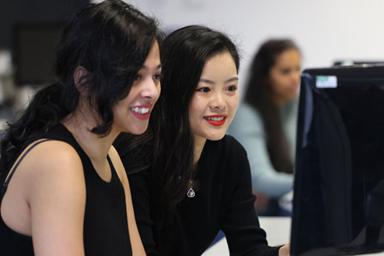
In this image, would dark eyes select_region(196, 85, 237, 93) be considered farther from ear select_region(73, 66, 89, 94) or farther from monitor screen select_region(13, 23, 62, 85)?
monitor screen select_region(13, 23, 62, 85)

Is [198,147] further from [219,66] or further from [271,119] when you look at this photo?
[271,119]

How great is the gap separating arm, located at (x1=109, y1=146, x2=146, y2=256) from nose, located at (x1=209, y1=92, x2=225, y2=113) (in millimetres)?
253

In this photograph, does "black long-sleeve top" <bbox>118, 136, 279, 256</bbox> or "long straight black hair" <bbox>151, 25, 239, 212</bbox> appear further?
"black long-sleeve top" <bbox>118, 136, 279, 256</bbox>

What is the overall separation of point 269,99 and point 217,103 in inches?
67.4

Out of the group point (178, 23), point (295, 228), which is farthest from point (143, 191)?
point (178, 23)

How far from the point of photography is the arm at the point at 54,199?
1214 mm

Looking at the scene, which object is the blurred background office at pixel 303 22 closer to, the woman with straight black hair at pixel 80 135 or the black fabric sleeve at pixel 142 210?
the black fabric sleeve at pixel 142 210

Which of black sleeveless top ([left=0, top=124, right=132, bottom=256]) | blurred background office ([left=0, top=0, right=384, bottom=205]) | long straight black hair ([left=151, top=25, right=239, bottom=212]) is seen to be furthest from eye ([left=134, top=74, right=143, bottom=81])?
blurred background office ([left=0, top=0, right=384, bottom=205])

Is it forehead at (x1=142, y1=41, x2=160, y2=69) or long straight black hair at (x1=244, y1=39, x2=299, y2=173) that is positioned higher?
forehead at (x1=142, y1=41, x2=160, y2=69)

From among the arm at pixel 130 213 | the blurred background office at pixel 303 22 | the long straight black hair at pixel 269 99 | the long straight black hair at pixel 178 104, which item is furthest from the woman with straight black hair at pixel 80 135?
the blurred background office at pixel 303 22

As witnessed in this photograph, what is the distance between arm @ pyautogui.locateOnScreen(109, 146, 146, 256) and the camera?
1.56m

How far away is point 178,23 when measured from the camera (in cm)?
446

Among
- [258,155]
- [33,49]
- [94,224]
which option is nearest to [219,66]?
[94,224]

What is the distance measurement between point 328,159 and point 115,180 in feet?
1.69
